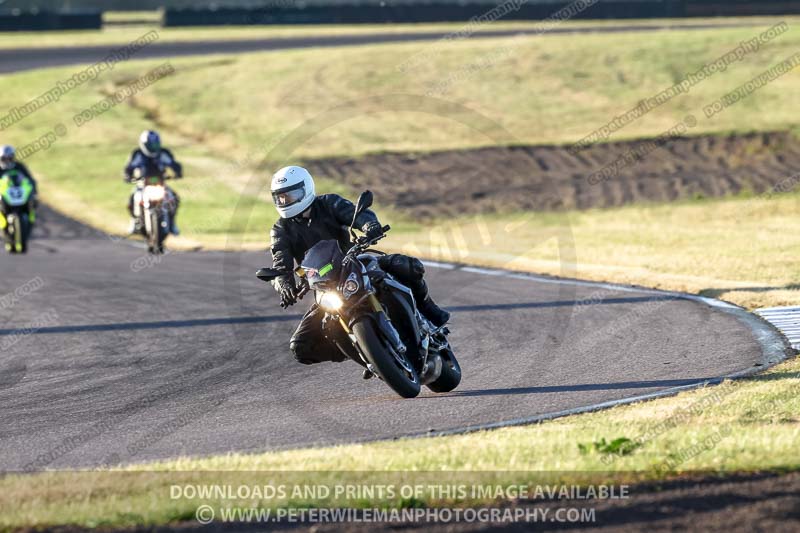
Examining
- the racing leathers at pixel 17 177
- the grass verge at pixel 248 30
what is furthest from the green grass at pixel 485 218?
the grass verge at pixel 248 30

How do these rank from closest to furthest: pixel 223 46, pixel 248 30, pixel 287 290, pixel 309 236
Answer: pixel 287 290, pixel 309 236, pixel 223 46, pixel 248 30

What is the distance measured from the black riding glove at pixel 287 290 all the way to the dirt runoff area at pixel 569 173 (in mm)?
18635

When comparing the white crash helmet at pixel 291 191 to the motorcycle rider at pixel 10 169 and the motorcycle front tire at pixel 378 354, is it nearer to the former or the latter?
the motorcycle front tire at pixel 378 354

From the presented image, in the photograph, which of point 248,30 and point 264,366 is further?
point 248,30

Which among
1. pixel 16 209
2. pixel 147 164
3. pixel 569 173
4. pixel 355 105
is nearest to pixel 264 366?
pixel 147 164

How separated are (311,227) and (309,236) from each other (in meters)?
0.07

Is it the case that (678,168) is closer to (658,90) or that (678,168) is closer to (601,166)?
(601,166)

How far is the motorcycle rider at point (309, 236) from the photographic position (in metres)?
8.84

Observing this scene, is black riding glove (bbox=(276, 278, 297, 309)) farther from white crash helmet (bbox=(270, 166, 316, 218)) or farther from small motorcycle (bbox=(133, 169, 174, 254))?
small motorcycle (bbox=(133, 169, 174, 254))

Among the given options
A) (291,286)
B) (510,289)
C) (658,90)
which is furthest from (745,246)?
(658,90)

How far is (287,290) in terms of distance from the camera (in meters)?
8.64

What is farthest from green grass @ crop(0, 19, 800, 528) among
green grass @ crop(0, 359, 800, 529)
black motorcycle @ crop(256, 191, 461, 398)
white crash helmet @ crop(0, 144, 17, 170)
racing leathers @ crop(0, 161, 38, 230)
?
white crash helmet @ crop(0, 144, 17, 170)

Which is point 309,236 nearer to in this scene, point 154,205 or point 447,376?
point 447,376

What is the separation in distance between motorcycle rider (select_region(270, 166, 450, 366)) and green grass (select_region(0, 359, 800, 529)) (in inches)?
63.2
